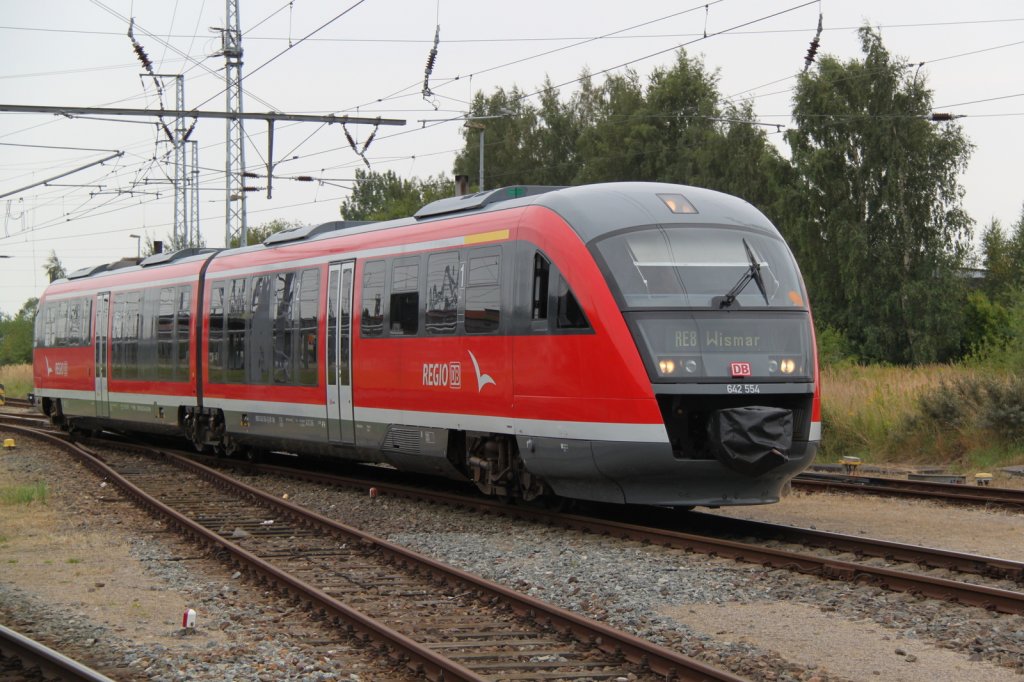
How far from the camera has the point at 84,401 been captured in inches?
986

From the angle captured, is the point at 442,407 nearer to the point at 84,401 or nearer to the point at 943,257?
the point at 84,401

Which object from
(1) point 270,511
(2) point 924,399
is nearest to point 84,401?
(1) point 270,511

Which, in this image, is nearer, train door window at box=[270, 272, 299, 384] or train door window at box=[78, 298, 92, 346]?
train door window at box=[270, 272, 299, 384]

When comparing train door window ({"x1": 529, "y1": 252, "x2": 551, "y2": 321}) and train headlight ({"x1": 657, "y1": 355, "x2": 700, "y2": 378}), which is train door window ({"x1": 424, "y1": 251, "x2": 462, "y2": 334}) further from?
train headlight ({"x1": 657, "y1": 355, "x2": 700, "y2": 378})

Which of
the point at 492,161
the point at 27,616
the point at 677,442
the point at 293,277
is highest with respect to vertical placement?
the point at 492,161

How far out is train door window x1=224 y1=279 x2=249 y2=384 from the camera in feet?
61.2

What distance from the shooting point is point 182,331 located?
20703mm

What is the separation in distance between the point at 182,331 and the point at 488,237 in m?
9.44

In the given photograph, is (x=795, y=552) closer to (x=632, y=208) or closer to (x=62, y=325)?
(x=632, y=208)

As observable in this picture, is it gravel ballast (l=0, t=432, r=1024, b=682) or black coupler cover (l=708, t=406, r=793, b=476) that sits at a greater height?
black coupler cover (l=708, t=406, r=793, b=476)

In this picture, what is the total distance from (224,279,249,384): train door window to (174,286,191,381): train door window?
158cm

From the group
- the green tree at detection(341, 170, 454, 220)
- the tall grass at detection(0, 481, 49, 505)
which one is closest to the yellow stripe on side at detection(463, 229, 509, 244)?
the tall grass at detection(0, 481, 49, 505)

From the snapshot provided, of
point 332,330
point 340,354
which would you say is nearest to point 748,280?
point 340,354

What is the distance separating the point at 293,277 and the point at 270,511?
4148mm
